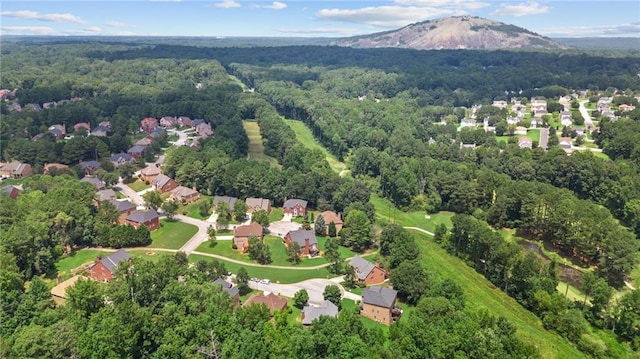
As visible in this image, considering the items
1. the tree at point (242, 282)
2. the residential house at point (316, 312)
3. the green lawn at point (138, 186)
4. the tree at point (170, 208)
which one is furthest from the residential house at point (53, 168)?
the residential house at point (316, 312)

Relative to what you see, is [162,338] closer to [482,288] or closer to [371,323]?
[371,323]

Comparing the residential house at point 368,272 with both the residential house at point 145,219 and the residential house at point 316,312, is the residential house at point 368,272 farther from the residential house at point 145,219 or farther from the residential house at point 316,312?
the residential house at point 145,219

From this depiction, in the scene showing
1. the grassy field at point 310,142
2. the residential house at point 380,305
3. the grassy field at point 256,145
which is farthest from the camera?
the grassy field at point 310,142

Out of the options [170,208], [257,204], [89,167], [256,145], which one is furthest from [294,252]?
[256,145]

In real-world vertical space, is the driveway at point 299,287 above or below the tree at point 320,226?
below

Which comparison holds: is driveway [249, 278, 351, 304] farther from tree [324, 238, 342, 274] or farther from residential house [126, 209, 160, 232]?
residential house [126, 209, 160, 232]

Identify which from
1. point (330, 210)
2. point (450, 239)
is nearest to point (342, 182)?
point (330, 210)

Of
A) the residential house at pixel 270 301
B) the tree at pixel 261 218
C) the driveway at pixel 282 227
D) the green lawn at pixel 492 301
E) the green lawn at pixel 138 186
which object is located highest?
the tree at pixel 261 218

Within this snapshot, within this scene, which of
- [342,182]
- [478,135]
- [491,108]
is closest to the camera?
[342,182]
